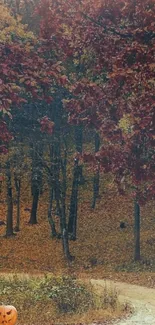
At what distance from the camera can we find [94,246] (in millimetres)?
29391

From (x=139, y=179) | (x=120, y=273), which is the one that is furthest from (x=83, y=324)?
(x=120, y=273)

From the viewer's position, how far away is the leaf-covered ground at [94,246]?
23942 millimetres

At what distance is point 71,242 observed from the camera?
3109cm

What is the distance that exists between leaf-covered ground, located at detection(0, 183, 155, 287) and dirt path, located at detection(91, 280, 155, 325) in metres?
1.68

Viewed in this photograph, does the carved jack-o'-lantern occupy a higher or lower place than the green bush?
higher

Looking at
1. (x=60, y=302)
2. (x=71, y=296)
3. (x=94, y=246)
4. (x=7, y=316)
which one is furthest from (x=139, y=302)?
(x=94, y=246)

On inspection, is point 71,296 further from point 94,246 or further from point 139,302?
point 94,246

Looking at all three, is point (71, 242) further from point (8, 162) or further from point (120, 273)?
point (120, 273)

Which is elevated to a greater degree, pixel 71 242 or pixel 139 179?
pixel 139 179

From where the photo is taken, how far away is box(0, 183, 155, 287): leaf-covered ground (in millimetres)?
23942

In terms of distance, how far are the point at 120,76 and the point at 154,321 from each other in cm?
677

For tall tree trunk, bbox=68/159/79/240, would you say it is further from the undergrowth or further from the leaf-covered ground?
the undergrowth

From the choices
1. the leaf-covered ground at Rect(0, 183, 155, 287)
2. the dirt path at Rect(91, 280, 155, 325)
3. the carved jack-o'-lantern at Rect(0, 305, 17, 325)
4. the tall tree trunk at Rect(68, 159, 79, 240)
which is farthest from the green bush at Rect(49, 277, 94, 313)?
Answer: the tall tree trunk at Rect(68, 159, 79, 240)

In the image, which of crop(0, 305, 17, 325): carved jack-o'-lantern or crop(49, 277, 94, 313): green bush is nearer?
crop(0, 305, 17, 325): carved jack-o'-lantern
